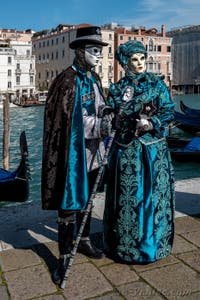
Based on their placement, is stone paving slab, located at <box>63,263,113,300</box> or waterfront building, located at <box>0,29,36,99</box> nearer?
stone paving slab, located at <box>63,263,113,300</box>

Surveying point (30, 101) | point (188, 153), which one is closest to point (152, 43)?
point (30, 101)

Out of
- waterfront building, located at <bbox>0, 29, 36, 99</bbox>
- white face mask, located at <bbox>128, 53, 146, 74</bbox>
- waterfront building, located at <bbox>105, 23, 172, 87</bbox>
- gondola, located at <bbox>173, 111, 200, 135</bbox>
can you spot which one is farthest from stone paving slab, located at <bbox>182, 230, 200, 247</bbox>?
waterfront building, located at <bbox>105, 23, 172, 87</bbox>

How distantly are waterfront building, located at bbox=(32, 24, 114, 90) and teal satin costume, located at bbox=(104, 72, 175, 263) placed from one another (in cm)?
4355

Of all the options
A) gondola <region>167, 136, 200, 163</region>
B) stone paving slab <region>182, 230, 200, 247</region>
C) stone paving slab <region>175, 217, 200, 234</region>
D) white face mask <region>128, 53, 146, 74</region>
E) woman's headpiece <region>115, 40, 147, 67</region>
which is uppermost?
woman's headpiece <region>115, 40, 147, 67</region>

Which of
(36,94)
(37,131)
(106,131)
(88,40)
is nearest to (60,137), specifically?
(106,131)

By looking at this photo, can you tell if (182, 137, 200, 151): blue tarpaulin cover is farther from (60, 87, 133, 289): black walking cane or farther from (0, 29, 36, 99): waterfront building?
A: (0, 29, 36, 99): waterfront building

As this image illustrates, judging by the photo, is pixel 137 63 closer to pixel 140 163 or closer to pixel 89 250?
pixel 140 163

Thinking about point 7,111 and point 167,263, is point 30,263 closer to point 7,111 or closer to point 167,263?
point 167,263

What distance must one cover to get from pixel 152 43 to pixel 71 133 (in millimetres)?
50208

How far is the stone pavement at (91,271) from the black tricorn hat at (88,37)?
3.98 feet

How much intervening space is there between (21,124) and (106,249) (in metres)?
21.2

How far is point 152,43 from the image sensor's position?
165ft

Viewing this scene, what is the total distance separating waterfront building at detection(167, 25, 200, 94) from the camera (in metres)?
57.9

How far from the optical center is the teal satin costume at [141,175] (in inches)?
91.3
